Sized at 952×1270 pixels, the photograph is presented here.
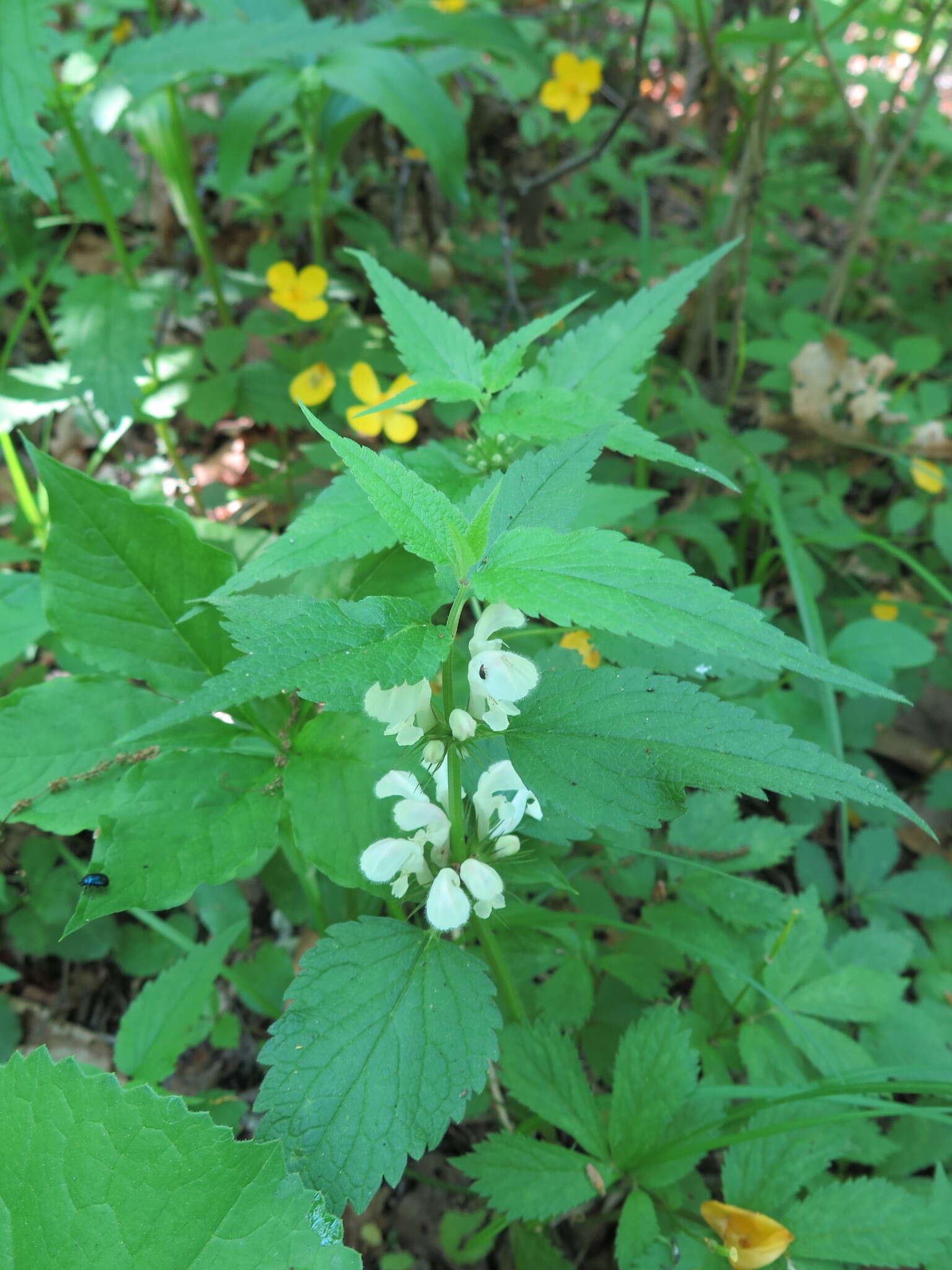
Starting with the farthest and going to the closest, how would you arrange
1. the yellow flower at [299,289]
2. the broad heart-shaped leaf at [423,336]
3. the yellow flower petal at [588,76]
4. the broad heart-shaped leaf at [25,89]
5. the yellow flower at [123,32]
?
the yellow flower at [123,32] < the yellow flower petal at [588,76] < the yellow flower at [299,289] < the broad heart-shaped leaf at [25,89] < the broad heart-shaped leaf at [423,336]

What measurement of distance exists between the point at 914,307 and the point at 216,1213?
3885mm

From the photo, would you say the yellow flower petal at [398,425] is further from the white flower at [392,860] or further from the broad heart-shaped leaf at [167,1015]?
the white flower at [392,860]

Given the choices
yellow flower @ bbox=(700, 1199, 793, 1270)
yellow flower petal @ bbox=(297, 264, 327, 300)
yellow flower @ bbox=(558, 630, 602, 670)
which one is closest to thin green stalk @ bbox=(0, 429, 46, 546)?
yellow flower petal @ bbox=(297, 264, 327, 300)

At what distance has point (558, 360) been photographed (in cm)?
137

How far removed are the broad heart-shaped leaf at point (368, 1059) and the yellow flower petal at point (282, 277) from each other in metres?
2.18

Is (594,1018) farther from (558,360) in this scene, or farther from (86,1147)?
(558,360)

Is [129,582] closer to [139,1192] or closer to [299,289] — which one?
[139,1192]

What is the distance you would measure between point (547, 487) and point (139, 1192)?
943mm

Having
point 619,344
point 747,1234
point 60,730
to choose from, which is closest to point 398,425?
point 619,344

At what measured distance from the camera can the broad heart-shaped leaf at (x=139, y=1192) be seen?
0.89m

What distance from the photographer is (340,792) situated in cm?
113

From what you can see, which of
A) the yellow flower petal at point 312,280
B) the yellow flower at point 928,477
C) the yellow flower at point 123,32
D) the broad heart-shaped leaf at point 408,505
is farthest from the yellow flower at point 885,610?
the yellow flower at point 123,32

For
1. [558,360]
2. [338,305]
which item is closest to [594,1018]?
[558,360]

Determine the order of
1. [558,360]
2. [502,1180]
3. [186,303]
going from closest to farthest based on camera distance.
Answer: [502,1180], [558,360], [186,303]
